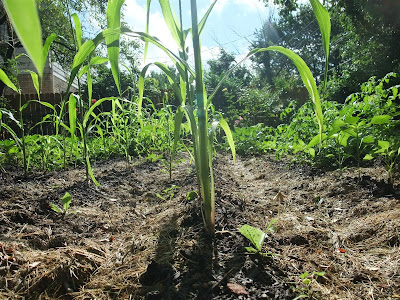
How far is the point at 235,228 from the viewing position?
91 cm

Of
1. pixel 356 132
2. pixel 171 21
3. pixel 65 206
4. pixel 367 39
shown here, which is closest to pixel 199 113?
pixel 171 21

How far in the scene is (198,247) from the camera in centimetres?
80

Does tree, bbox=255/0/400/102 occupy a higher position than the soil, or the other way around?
tree, bbox=255/0/400/102

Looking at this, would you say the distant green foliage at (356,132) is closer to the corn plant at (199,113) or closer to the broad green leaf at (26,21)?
the corn plant at (199,113)

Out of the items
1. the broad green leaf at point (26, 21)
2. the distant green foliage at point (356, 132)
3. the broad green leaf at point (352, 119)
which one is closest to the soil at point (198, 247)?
the distant green foliage at point (356, 132)

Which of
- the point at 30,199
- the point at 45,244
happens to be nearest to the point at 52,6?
the point at 30,199

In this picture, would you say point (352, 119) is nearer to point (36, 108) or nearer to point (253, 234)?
point (253, 234)

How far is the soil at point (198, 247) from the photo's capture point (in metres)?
0.66

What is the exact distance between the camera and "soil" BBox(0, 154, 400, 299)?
2.18 ft

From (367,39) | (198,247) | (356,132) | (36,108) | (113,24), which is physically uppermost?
(367,39)

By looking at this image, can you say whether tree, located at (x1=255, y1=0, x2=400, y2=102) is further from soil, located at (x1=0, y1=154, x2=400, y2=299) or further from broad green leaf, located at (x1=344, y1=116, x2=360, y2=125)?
soil, located at (x1=0, y1=154, x2=400, y2=299)

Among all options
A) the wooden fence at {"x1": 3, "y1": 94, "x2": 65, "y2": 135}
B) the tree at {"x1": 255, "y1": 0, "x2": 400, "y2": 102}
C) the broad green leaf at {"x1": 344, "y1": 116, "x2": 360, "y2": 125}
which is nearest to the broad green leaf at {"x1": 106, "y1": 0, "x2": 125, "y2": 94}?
the broad green leaf at {"x1": 344, "y1": 116, "x2": 360, "y2": 125}

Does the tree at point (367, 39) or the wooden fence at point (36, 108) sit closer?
the tree at point (367, 39)

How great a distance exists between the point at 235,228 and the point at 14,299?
2.13 ft
